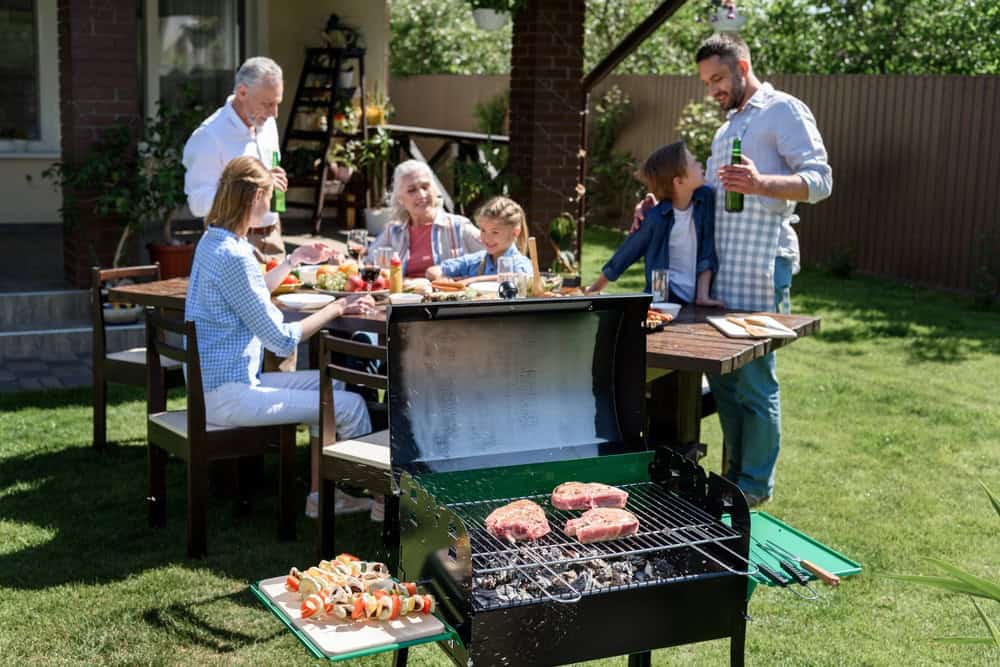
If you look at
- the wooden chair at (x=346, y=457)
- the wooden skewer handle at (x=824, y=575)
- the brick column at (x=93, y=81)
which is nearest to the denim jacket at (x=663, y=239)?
the wooden chair at (x=346, y=457)

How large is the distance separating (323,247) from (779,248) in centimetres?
195

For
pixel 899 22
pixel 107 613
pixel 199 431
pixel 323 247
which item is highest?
pixel 899 22

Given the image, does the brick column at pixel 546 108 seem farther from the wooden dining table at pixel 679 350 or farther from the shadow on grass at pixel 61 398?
the wooden dining table at pixel 679 350

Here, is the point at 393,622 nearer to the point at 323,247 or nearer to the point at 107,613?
the point at 107,613

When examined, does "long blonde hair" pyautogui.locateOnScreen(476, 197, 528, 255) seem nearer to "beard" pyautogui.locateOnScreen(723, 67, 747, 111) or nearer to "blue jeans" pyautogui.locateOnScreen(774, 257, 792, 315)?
"beard" pyautogui.locateOnScreen(723, 67, 747, 111)

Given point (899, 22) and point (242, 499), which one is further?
point (899, 22)

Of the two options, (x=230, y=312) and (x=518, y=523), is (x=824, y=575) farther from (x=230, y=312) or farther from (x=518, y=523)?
(x=230, y=312)

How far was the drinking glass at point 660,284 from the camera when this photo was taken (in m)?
4.86

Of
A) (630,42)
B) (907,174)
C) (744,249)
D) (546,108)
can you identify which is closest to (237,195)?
(744,249)

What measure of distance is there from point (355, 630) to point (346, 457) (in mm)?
1732

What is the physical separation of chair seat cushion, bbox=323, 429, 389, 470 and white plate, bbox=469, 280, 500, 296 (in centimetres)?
78

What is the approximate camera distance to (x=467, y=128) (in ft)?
64.8

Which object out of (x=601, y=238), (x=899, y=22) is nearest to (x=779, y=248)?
(x=601, y=238)

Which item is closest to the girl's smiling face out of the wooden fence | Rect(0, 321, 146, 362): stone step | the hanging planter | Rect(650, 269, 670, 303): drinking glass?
Rect(650, 269, 670, 303): drinking glass
